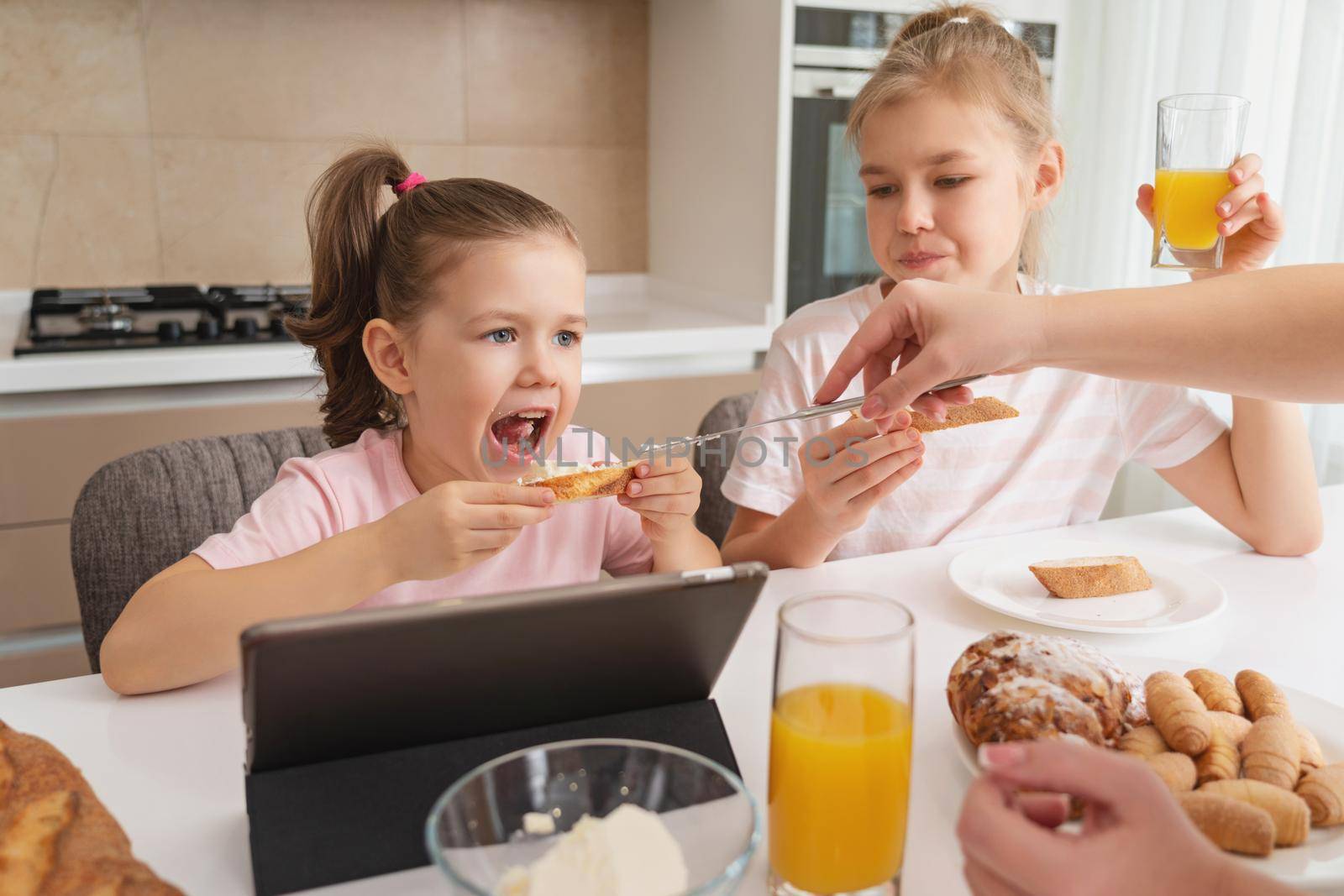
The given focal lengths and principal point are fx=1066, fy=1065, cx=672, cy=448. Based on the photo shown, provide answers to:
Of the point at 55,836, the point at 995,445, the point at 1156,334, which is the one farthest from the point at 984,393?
the point at 55,836

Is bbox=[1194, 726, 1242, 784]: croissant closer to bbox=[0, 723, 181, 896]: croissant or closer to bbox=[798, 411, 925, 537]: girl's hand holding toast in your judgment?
bbox=[798, 411, 925, 537]: girl's hand holding toast

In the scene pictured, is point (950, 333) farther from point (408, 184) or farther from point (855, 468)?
point (408, 184)

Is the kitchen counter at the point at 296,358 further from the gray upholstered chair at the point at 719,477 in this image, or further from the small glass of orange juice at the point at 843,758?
the small glass of orange juice at the point at 843,758

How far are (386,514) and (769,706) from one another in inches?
20.1

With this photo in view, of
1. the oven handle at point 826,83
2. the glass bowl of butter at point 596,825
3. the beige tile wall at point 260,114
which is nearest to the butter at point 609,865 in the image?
the glass bowl of butter at point 596,825

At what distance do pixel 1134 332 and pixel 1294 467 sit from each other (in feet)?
1.96

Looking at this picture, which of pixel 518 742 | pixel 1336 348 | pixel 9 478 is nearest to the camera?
pixel 518 742

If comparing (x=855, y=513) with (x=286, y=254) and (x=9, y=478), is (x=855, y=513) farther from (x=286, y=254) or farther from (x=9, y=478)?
(x=286, y=254)

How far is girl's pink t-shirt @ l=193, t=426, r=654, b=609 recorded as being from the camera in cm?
120

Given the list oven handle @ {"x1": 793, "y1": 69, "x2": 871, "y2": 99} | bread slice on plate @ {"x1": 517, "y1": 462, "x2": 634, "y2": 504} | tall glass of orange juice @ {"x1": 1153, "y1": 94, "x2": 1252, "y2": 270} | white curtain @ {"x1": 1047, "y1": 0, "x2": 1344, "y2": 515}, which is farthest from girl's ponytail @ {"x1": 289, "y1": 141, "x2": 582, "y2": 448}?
A: oven handle @ {"x1": 793, "y1": 69, "x2": 871, "y2": 99}

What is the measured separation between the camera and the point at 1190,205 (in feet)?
4.60

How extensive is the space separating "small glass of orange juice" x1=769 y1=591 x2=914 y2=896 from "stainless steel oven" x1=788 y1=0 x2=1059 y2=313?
215 cm

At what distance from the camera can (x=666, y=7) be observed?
308cm

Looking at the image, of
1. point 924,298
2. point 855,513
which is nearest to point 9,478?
point 855,513
